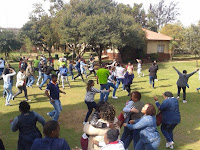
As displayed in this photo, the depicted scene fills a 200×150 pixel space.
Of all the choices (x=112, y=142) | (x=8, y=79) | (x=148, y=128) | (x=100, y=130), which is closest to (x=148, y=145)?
(x=148, y=128)

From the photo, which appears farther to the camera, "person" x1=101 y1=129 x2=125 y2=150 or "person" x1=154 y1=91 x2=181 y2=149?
"person" x1=154 y1=91 x2=181 y2=149

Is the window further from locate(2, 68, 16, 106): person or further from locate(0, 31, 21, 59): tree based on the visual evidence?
locate(2, 68, 16, 106): person

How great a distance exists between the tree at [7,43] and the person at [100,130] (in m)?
32.9

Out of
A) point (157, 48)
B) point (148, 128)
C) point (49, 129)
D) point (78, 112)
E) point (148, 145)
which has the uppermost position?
point (157, 48)

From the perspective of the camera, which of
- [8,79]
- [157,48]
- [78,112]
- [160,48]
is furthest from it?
[160,48]

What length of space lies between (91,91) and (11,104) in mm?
5089

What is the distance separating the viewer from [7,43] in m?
33.1

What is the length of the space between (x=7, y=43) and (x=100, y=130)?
33.7 meters

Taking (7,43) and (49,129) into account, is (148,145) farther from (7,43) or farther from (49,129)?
(7,43)

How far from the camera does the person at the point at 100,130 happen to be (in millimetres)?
3533

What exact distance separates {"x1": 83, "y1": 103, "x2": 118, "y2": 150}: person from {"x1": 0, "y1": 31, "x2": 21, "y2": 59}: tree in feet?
108

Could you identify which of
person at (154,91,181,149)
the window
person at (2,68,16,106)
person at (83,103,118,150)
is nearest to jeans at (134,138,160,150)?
person at (83,103,118,150)

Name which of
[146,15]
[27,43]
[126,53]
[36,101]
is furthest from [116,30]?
[146,15]

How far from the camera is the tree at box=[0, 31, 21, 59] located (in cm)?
3272
